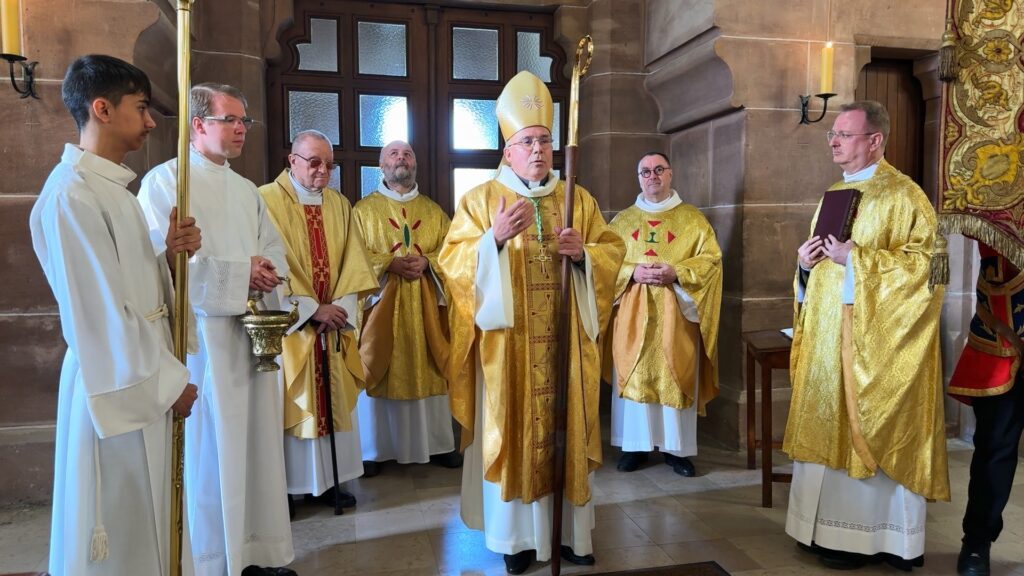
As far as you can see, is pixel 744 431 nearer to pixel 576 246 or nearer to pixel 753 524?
pixel 753 524

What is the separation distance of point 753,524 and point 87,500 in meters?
3.13

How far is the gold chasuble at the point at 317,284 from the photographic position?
12.4 ft

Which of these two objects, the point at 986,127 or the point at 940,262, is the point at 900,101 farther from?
the point at 940,262

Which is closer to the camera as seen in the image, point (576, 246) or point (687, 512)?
point (576, 246)

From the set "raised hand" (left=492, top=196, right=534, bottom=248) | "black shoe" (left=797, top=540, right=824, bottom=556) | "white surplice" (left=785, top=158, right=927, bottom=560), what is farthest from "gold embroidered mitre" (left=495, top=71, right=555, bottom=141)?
"black shoe" (left=797, top=540, right=824, bottom=556)

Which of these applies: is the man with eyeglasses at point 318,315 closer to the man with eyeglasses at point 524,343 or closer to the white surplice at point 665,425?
the man with eyeglasses at point 524,343

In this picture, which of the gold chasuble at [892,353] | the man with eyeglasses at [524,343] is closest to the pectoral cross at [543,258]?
the man with eyeglasses at [524,343]

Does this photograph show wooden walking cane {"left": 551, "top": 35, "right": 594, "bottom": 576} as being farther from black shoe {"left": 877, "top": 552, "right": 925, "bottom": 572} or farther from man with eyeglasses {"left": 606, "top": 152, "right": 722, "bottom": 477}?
man with eyeglasses {"left": 606, "top": 152, "right": 722, "bottom": 477}

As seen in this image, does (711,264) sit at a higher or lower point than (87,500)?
higher

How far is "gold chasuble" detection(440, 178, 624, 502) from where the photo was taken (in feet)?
10.2

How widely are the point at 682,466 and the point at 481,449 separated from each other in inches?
73.2

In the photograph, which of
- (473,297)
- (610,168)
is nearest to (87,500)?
(473,297)

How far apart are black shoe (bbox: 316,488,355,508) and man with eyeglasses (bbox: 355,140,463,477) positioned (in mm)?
598

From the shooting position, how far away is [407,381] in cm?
472
